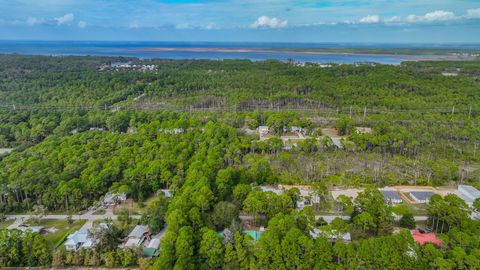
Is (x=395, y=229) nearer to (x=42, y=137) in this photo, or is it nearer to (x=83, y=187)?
(x=83, y=187)

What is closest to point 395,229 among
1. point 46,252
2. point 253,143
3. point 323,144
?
point 323,144

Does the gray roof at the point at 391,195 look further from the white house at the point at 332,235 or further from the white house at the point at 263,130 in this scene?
the white house at the point at 263,130

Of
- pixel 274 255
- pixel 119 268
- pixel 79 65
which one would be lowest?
pixel 119 268

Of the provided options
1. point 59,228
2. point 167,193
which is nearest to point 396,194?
point 167,193

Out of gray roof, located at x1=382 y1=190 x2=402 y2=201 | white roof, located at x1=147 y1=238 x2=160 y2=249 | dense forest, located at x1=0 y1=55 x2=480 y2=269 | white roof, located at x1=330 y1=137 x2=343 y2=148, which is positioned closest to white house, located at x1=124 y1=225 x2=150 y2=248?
dense forest, located at x1=0 y1=55 x2=480 y2=269

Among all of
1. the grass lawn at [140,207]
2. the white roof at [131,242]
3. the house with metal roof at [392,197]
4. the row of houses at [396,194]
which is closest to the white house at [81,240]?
the white roof at [131,242]

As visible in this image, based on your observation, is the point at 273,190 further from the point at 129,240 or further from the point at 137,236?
the point at 129,240

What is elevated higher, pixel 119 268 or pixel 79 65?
pixel 79 65
